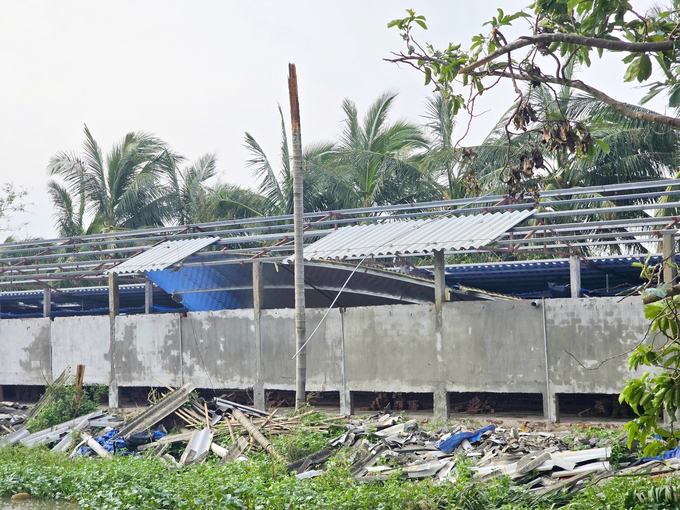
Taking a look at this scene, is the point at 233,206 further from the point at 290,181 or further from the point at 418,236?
the point at 418,236

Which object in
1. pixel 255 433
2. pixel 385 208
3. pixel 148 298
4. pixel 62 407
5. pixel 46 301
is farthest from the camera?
pixel 46 301

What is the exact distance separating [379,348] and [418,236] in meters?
2.11

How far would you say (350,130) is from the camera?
25.6 metres

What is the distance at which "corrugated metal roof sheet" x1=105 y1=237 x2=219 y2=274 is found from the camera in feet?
47.8

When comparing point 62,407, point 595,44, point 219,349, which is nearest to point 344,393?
point 219,349

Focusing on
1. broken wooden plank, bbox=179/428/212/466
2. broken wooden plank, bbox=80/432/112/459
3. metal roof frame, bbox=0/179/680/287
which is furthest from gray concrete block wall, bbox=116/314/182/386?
broken wooden plank, bbox=179/428/212/466

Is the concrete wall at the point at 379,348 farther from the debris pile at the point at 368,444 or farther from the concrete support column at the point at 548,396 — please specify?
the debris pile at the point at 368,444

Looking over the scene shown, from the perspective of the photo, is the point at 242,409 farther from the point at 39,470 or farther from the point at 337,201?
the point at 337,201

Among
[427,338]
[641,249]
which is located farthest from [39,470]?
[641,249]

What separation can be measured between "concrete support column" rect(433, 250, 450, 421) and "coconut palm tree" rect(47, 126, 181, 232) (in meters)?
17.0

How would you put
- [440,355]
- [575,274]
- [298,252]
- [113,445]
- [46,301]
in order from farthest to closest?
[46,301] → [575,274] → [440,355] → [113,445] → [298,252]

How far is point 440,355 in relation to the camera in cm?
1232

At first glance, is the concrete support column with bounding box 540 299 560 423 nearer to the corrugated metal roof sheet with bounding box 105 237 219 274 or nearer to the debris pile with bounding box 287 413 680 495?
the debris pile with bounding box 287 413 680 495

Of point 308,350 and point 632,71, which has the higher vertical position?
point 632,71
